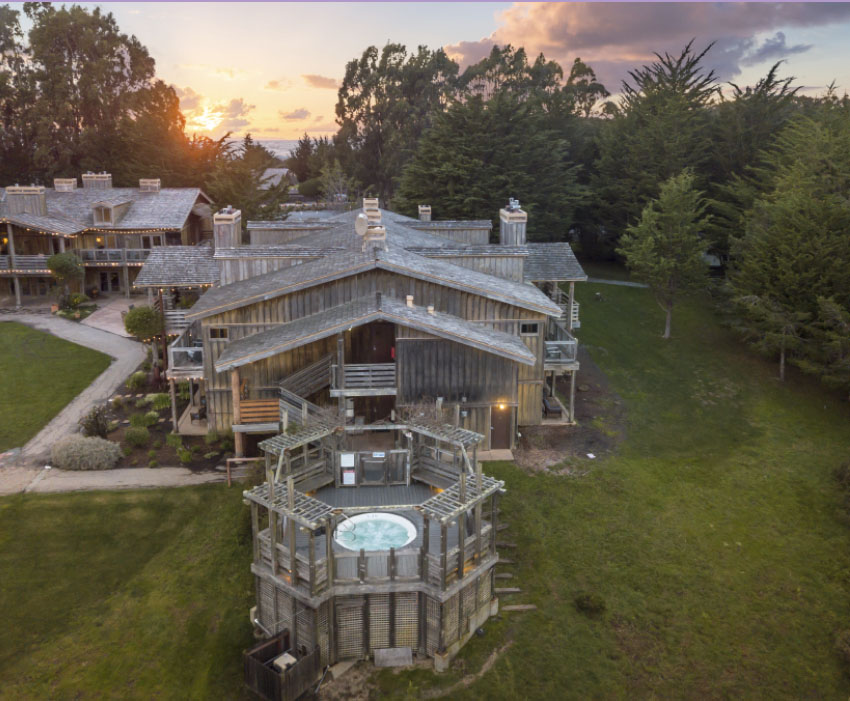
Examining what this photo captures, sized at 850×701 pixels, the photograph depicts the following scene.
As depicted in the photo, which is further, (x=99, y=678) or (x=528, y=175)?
(x=528, y=175)

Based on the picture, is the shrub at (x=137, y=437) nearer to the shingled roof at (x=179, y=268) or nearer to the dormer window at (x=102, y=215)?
the shingled roof at (x=179, y=268)

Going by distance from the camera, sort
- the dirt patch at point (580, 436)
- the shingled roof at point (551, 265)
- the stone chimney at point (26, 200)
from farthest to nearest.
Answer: the stone chimney at point (26, 200) < the shingled roof at point (551, 265) < the dirt patch at point (580, 436)

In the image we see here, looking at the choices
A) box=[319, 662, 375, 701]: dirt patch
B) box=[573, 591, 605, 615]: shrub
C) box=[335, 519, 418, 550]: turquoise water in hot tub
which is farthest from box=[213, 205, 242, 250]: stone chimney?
box=[573, 591, 605, 615]: shrub

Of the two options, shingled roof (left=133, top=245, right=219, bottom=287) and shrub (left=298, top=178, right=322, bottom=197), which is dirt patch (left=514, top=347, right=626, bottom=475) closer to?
shingled roof (left=133, top=245, right=219, bottom=287)

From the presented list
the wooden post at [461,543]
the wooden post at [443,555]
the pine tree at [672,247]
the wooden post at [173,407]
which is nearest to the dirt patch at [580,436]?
the pine tree at [672,247]

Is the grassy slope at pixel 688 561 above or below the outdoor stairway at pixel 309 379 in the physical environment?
below

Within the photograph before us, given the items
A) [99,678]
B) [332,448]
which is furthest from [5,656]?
[332,448]

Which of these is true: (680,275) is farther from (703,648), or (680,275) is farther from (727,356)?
(703,648)
